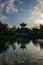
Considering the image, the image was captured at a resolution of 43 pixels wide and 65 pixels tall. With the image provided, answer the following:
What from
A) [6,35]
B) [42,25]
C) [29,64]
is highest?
[42,25]

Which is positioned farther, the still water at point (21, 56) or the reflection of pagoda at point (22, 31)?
the reflection of pagoda at point (22, 31)

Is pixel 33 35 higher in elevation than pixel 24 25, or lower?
lower

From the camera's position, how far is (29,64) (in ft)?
33.3

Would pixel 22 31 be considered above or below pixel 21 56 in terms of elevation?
above

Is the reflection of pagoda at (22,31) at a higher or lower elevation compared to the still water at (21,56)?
higher

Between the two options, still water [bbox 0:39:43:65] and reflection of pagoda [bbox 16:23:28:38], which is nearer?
still water [bbox 0:39:43:65]

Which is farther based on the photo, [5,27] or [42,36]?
[42,36]

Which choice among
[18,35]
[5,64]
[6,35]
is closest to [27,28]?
[18,35]

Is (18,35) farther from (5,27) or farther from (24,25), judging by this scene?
(5,27)

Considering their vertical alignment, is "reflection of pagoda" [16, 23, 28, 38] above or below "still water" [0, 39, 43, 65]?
above

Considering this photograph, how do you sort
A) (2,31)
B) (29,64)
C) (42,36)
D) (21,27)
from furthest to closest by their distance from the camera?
1. (21,27)
2. (42,36)
3. (2,31)
4. (29,64)

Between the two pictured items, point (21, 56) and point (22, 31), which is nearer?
point (21, 56)

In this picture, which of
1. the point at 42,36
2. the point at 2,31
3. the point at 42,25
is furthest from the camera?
the point at 42,25

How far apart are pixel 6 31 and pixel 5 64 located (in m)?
52.9
